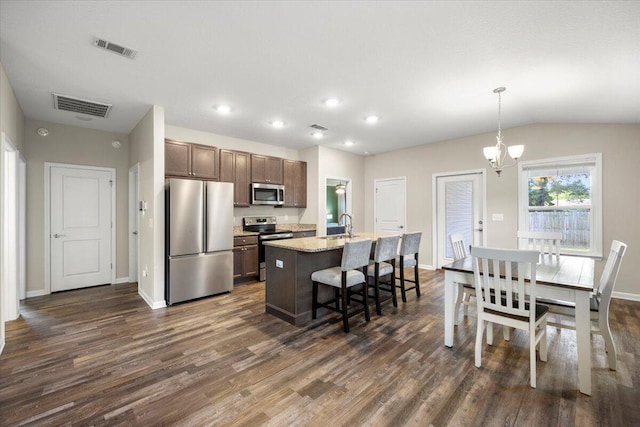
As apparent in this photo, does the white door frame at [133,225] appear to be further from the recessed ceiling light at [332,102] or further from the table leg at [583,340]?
the table leg at [583,340]

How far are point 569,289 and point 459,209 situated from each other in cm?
368

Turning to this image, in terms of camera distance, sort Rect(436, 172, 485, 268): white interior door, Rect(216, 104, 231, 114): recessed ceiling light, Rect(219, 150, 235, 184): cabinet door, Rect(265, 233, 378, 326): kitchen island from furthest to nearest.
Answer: Rect(436, 172, 485, 268): white interior door
Rect(219, 150, 235, 184): cabinet door
Rect(216, 104, 231, 114): recessed ceiling light
Rect(265, 233, 378, 326): kitchen island

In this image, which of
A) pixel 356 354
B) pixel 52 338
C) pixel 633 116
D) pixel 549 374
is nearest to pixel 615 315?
pixel 549 374

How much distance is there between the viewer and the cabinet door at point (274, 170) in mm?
5559

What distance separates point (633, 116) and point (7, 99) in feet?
24.2

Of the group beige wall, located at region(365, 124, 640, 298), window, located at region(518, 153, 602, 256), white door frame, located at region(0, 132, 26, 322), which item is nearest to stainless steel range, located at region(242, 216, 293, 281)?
beige wall, located at region(365, 124, 640, 298)

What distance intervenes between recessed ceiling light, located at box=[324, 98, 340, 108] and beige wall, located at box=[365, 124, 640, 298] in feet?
10.0

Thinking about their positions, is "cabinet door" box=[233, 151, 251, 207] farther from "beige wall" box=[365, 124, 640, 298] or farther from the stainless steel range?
"beige wall" box=[365, 124, 640, 298]

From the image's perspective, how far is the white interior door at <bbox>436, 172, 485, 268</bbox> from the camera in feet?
17.3

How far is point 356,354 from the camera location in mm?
2488

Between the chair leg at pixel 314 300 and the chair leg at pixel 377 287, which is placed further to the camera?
the chair leg at pixel 377 287

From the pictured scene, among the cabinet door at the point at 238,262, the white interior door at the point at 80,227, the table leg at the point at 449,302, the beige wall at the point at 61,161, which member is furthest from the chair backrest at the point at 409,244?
the white interior door at the point at 80,227

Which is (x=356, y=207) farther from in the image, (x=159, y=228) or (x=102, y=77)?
(x=102, y=77)

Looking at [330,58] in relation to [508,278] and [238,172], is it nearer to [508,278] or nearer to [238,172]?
[508,278]
